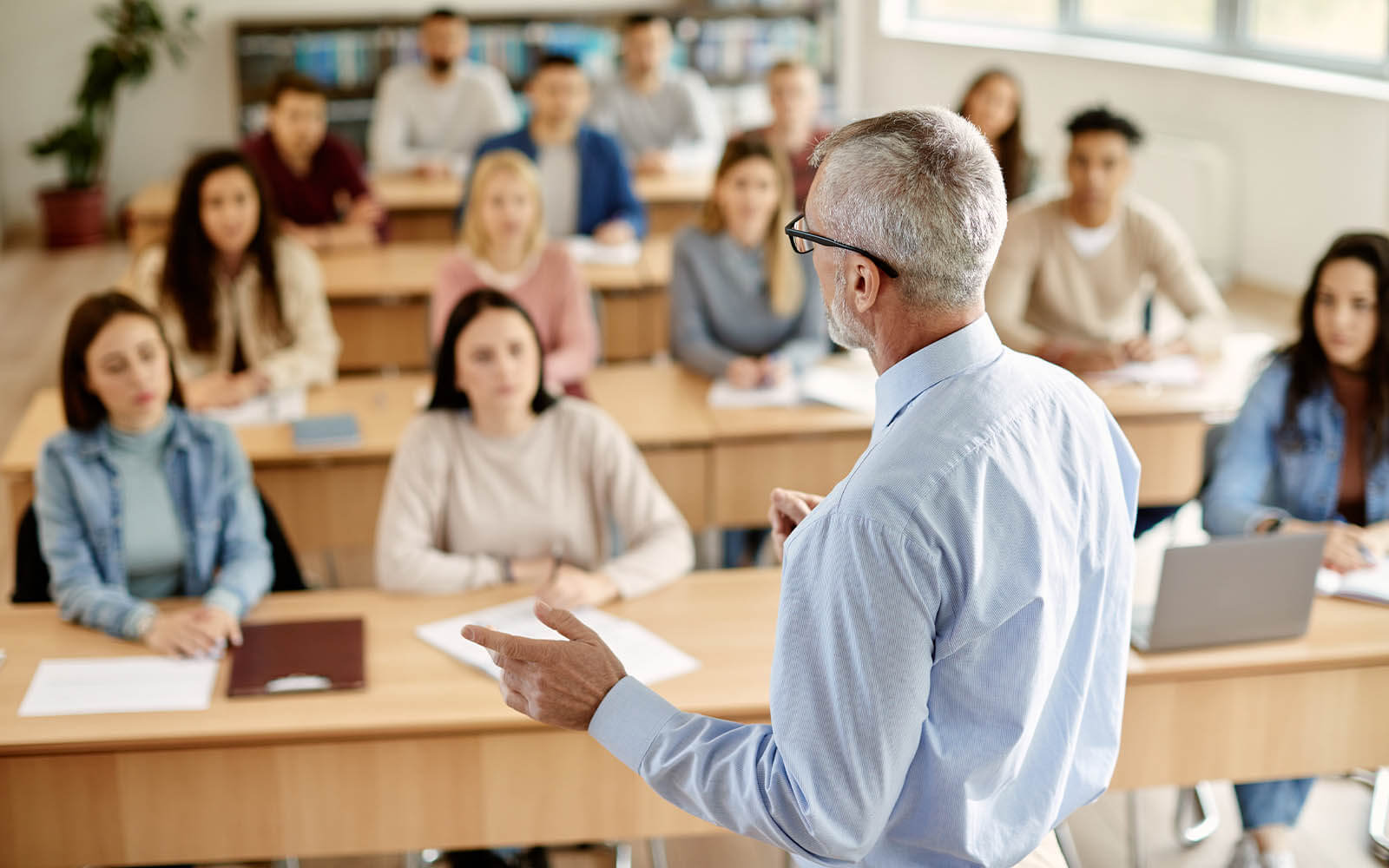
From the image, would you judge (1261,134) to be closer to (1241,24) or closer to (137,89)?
(1241,24)

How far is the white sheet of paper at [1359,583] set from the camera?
2447mm

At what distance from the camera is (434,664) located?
226 cm

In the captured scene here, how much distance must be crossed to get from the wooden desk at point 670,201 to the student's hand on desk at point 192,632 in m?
3.84

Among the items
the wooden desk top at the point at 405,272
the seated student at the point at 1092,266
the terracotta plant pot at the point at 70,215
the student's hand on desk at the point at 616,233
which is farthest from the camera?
the terracotta plant pot at the point at 70,215

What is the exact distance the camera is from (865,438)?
3.47 metres

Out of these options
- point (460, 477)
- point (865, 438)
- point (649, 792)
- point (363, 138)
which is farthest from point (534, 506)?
point (363, 138)

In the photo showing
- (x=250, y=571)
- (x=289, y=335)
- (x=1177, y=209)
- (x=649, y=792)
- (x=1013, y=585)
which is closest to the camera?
(x=1013, y=585)

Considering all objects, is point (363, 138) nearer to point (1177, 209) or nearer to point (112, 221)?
point (112, 221)

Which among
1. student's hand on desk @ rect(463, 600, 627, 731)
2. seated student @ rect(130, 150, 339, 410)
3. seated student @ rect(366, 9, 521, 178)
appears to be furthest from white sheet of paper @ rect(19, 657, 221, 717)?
seated student @ rect(366, 9, 521, 178)

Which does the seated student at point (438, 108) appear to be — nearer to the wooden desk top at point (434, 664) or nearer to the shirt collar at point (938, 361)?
the wooden desk top at point (434, 664)

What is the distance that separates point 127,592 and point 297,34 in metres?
7.02

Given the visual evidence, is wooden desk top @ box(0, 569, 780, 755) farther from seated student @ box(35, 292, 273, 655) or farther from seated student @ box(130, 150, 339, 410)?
seated student @ box(130, 150, 339, 410)

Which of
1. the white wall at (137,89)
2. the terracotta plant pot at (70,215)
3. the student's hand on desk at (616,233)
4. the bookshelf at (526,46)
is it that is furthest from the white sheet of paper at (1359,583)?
the terracotta plant pot at (70,215)

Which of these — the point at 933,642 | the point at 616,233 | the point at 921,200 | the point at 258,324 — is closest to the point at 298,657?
the point at 933,642
